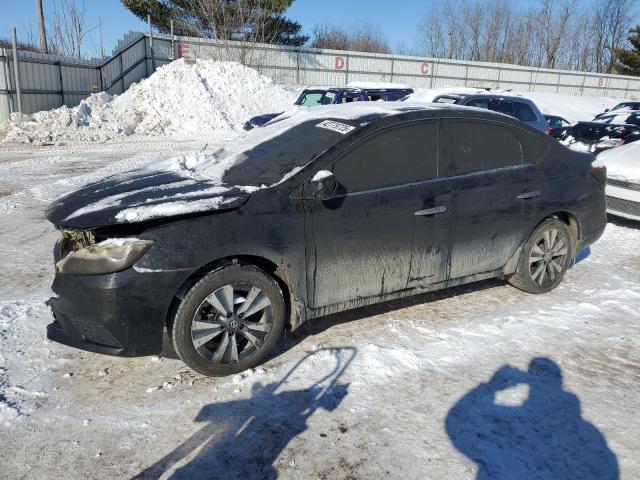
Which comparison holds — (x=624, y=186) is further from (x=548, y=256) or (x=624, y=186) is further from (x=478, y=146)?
(x=478, y=146)

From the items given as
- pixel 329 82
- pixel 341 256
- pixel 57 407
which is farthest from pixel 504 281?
pixel 329 82

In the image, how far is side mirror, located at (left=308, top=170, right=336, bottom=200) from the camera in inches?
137

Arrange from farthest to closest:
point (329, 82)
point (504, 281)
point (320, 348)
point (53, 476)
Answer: point (329, 82), point (504, 281), point (320, 348), point (53, 476)

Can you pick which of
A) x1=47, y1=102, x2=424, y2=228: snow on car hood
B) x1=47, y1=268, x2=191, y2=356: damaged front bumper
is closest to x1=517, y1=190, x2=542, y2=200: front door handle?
x1=47, y1=102, x2=424, y2=228: snow on car hood

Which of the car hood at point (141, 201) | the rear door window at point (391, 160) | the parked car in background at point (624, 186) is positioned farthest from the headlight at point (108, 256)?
the parked car in background at point (624, 186)

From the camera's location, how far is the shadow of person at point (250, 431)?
259 centimetres

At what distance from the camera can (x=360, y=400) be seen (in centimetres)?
317

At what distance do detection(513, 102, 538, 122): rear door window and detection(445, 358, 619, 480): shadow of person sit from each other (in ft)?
29.6

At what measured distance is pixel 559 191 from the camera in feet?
15.6

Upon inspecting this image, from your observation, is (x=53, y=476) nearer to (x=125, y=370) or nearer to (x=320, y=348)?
(x=125, y=370)

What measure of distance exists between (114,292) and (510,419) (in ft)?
7.81

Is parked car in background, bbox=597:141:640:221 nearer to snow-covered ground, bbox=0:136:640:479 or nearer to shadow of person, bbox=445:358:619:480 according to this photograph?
snow-covered ground, bbox=0:136:640:479

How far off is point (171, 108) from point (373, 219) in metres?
20.4

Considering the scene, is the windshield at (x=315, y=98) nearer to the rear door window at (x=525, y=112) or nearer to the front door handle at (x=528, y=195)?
the rear door window at (x=525, y=112)
